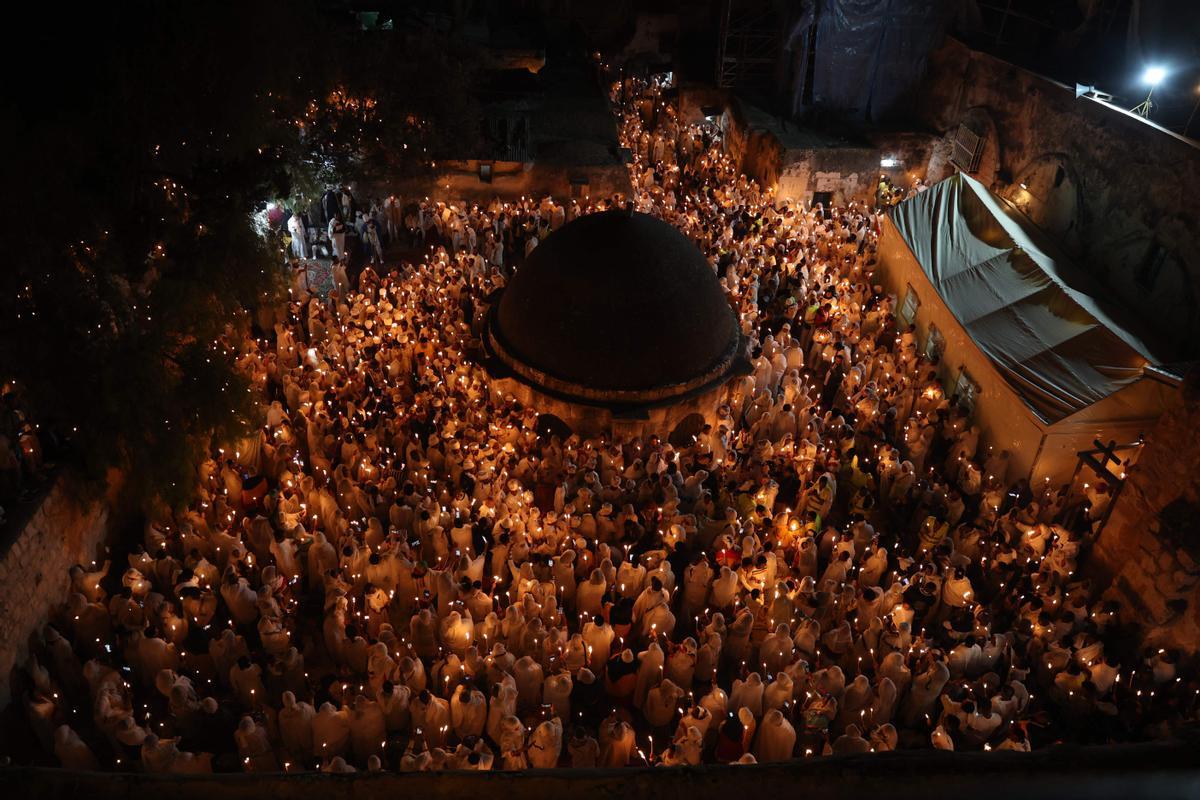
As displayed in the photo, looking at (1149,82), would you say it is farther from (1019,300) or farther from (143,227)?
(143,227)

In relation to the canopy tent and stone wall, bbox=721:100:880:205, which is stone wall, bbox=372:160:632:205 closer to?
stone wall, bbox=721:100:880:205

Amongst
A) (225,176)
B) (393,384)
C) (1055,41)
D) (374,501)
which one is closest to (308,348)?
(393,384)

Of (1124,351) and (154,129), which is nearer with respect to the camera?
(154,129)

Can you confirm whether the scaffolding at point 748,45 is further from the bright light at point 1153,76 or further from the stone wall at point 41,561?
the stone wall at point 41,561

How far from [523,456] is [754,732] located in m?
5.02

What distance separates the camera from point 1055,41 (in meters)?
20.3

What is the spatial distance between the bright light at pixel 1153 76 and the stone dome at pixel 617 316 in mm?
11476

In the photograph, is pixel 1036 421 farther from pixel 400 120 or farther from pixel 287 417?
pixel 400 120

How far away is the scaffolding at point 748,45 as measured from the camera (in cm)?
2392

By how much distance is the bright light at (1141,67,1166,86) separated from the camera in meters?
16.2

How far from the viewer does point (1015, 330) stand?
1223 centimetres

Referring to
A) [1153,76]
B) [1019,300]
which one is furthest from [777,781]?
[1153,76]

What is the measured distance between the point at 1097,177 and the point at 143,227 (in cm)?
1661

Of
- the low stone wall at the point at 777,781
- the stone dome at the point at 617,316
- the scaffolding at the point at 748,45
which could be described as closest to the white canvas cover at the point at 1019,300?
the stone dome at the point at 617,316
